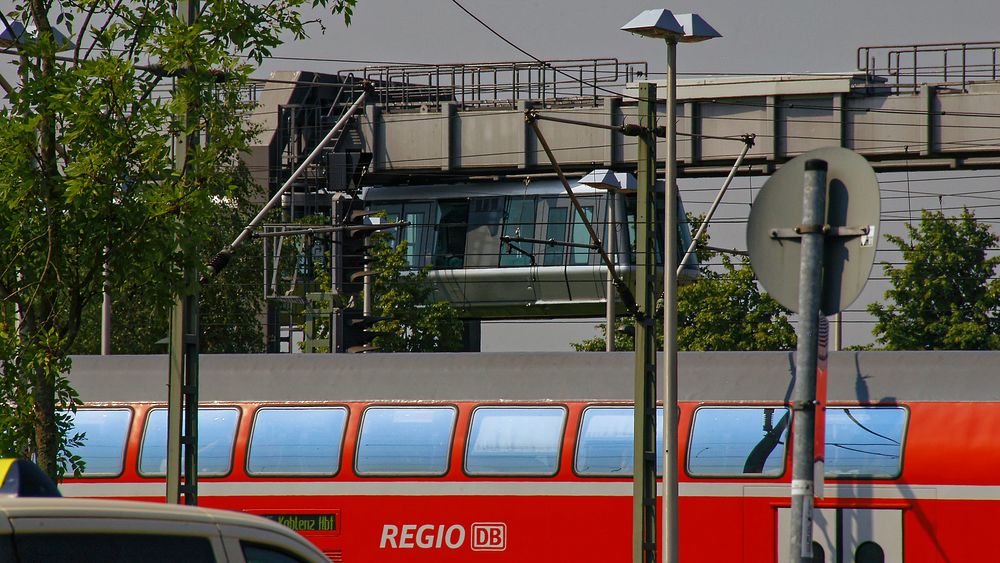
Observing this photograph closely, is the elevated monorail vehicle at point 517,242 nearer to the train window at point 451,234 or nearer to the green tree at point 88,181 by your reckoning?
the train window at point 451,234

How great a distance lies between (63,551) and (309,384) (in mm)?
14358

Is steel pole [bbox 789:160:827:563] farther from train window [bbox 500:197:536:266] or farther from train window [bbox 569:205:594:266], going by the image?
train window [bbox 500:197:536:266]

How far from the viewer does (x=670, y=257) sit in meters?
22.3

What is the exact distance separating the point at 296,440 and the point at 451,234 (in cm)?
2472

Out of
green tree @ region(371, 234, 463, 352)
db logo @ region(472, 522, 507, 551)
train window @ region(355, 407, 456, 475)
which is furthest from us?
green tree @ region(371, 234, 463, 352)

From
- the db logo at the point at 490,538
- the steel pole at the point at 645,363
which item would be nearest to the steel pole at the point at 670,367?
the steel pole at the point at 645,363

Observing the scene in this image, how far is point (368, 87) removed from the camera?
24.6 metres

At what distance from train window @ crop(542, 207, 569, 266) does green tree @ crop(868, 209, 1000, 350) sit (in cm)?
1410

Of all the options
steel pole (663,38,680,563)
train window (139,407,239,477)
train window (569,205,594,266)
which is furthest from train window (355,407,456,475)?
train window (569,205,594,266)

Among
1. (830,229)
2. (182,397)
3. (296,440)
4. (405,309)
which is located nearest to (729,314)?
(405,309)

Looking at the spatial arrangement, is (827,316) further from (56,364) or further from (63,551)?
(56,364)

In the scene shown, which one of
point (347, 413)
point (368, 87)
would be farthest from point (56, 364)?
point (368, 87)

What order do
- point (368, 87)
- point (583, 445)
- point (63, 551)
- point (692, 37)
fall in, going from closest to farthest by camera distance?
point (63, 551)
point (583, 445)
point (692, 37)
point (368, 87)

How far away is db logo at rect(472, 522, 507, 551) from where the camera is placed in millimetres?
17375
